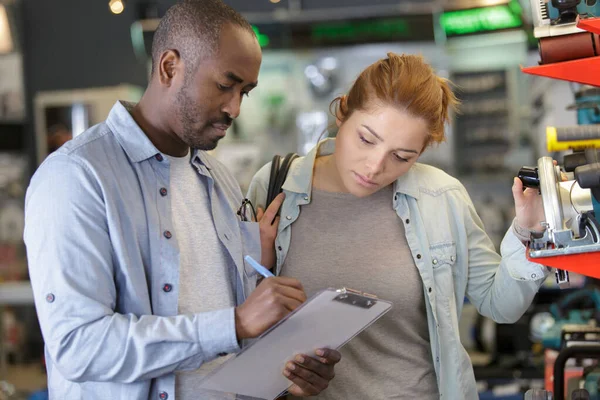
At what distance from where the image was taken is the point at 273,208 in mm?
2348

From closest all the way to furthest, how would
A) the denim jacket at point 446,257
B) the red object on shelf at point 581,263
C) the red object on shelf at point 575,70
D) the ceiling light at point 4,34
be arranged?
the red object on shelf at point 581,263 < the red object on shelf at point 575,70 < the denim jacket at point 446,257 < the ceiling light at point 4,34

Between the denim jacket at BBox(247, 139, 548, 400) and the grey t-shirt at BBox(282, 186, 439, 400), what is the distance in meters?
0.04

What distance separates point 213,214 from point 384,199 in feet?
2.11

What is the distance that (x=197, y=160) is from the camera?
6.63 feet

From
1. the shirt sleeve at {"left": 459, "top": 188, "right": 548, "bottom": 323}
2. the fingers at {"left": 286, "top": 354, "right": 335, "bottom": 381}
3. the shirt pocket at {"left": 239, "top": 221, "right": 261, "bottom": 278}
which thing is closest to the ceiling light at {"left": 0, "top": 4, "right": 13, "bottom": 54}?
the shirt pocket at {"left": 239, "top": 221, "right": 261, "bottom": 278}

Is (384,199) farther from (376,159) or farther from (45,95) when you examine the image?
(45,95)

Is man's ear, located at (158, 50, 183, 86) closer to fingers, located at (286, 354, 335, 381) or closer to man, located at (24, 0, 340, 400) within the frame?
man, located at (24, 0, 340, 400)

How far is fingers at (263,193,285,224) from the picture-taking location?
2338 mm

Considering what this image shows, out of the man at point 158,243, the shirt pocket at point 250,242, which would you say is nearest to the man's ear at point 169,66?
the man at point 158,243

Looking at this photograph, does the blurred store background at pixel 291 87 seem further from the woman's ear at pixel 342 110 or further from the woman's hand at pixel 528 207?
the woman's hand at pixel 528 207

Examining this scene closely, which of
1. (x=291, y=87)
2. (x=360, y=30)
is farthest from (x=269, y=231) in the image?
(x=291, y=87)

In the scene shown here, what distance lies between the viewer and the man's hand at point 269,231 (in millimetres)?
2285

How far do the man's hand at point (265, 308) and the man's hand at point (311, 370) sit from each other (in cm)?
31

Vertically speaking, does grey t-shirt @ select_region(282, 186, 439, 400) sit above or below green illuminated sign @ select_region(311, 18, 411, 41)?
below
